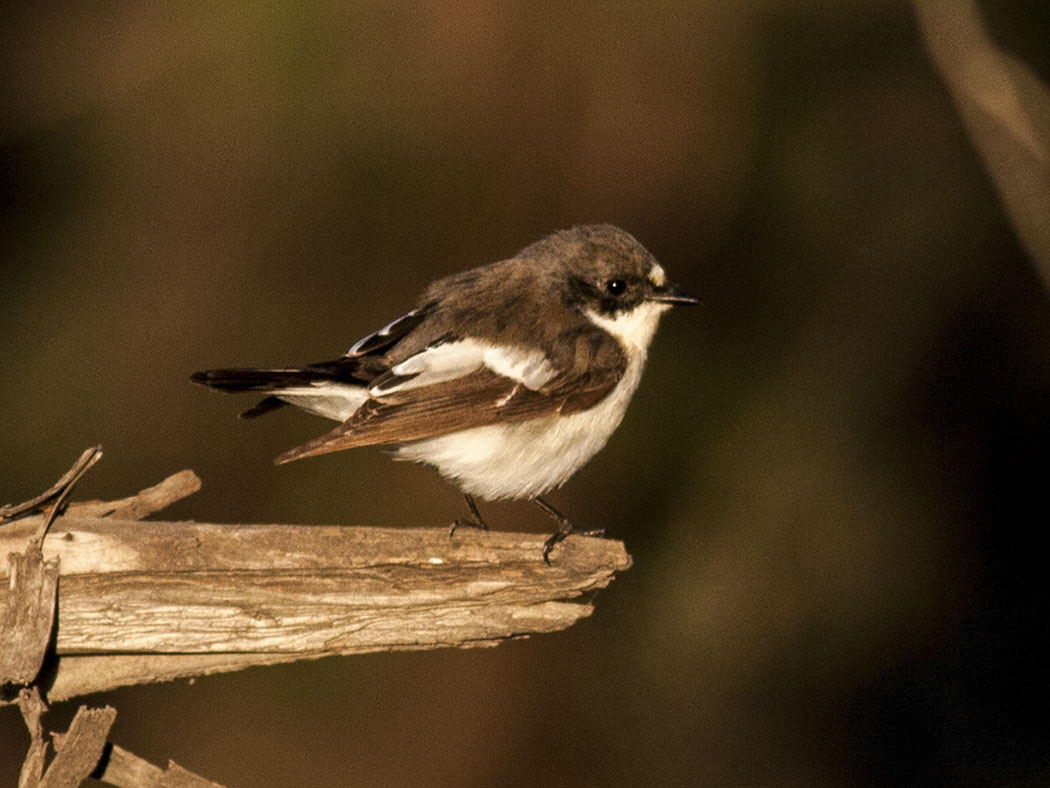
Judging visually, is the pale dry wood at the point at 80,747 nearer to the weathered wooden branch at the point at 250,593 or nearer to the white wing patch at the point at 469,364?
the weathered wooden branch at the point at 250,593

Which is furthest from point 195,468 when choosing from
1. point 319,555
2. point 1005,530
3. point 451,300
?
point 1005,530

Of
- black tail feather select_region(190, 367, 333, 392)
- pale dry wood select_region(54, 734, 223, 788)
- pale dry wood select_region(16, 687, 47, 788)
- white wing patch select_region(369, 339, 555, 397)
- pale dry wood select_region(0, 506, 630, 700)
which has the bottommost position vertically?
pale dry wood select_region(54, 734, 223, 788)

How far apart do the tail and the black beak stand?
107 centimetres

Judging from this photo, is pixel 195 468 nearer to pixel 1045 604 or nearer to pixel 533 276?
pixel 533 276

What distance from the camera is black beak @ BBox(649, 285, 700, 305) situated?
4.01 m

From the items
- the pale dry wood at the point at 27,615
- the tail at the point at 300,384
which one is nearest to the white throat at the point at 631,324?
the tail at the point at 300,384

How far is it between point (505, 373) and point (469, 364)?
0.37 feet

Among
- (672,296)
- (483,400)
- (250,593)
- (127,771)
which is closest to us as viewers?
(127,771)

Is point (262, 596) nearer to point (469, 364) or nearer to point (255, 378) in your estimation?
point (255, 378)

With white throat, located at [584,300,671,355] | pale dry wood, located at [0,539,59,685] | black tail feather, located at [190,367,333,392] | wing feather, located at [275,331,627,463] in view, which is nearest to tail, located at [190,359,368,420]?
black tail feather, located at [190,367,333,392]

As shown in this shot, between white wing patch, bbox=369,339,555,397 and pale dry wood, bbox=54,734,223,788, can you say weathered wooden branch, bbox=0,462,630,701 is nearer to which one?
pale dry wood, bbox=54,734,223,788

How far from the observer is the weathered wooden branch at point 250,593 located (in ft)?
9.23

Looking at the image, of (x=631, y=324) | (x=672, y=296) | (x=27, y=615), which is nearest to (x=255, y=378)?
(x=27, y=615)

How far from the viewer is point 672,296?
13.3ft
